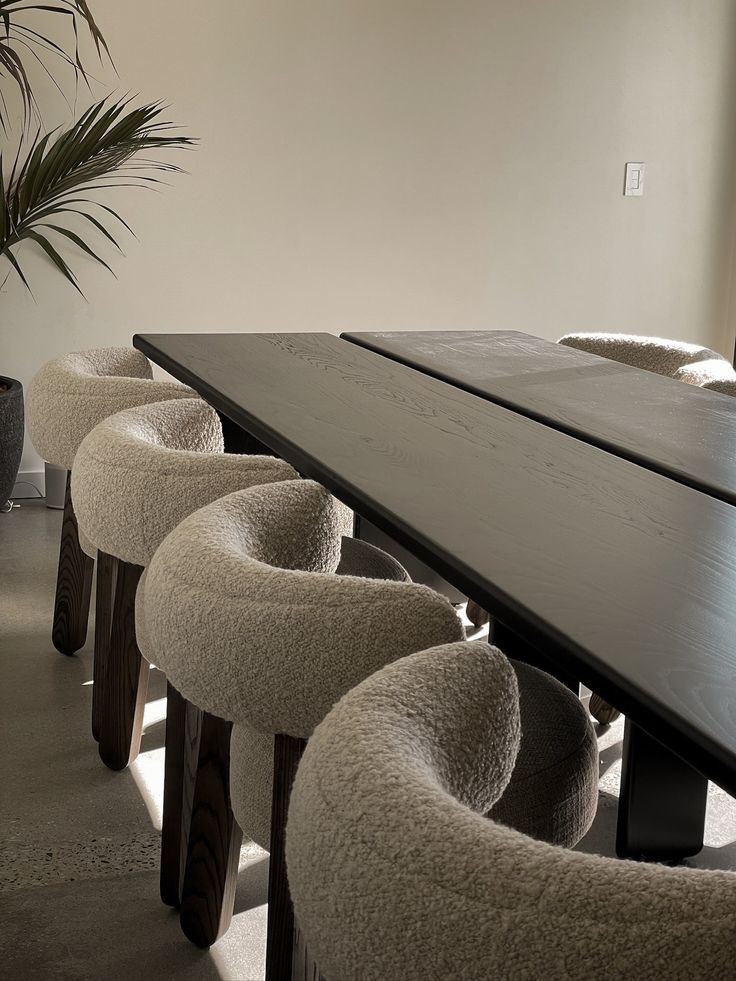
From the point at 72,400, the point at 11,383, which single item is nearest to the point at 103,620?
the point at 72,400

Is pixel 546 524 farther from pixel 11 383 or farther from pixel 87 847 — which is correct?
pixel 11 383

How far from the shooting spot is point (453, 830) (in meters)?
0.59

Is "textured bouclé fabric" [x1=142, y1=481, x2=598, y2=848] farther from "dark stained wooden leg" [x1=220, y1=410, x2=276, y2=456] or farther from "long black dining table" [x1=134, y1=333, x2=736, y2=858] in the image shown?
"dark stained wooden leg" [x1=220, y1=410, x2=276, y2=456]

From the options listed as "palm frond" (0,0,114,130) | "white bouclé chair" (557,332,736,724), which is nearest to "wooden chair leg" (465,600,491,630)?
"white bouclé chair" (557,332,736,724)

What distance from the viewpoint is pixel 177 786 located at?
5.16 ft

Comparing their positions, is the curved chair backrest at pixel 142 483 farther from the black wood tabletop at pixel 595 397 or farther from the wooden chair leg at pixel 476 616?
the wooden chair leg at pixel 476 616

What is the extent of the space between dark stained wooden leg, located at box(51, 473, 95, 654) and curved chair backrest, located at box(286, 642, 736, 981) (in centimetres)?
179

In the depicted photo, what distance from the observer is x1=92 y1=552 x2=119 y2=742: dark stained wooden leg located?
1.98 metres

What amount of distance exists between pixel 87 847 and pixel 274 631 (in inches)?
39.9

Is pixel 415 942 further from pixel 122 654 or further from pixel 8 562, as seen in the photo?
pixel 8 562

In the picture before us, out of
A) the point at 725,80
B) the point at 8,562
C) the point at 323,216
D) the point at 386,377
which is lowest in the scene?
the point at 8,562

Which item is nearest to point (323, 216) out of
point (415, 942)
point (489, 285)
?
point (489, 285)

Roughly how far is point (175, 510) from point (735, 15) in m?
3.96

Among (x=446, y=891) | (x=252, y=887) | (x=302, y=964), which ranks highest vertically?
(x=446, y=891)
